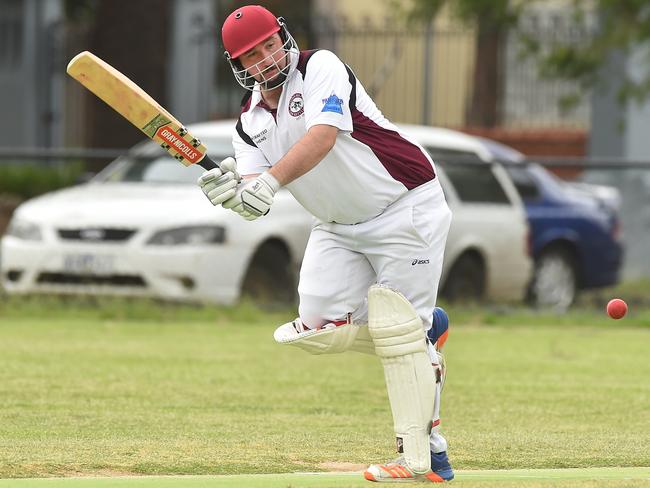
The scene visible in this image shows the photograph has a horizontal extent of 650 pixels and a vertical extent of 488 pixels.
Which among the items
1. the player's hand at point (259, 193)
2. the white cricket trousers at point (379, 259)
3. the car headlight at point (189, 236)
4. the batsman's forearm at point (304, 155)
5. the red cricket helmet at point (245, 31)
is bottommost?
the car headlight at point (189, 236)

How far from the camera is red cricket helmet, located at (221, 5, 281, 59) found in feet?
20.1

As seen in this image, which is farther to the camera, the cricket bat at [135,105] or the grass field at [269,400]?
the grass field at [269,400]

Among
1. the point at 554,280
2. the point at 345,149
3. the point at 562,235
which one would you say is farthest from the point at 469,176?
the point at 345,149

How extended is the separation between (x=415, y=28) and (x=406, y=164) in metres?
15.2

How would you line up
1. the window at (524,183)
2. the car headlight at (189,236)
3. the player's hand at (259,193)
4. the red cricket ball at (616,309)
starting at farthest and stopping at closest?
the window at (524,183), the car headlight at (189,236), the red cricket ball at (616,309), the player's hand at (259,193)

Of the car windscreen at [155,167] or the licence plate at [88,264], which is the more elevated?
the car windscreen at [155,167]

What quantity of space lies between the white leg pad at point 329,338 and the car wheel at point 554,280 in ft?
28.3

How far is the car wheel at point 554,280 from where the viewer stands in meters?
15.0

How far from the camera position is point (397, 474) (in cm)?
611

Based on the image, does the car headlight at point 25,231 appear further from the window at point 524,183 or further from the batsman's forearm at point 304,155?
the batsman's forearm at point 304,155

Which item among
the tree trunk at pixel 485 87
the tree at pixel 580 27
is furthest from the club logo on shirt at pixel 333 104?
the tree trunk at pixel 485 87

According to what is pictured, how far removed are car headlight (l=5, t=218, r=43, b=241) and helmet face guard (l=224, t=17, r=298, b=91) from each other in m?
7.15

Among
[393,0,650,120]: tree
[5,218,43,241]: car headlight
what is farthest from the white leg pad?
[393,0,650,120]: tree

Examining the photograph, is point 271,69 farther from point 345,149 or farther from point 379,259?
point 379,259
